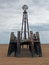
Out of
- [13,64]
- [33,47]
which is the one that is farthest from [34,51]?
[13,64]

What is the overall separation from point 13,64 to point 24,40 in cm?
680

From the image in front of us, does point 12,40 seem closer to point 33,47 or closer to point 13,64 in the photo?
point 33,47

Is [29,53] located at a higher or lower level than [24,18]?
lower

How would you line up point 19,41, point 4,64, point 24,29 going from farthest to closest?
point 24,29 → point 19,41 → point 4,64

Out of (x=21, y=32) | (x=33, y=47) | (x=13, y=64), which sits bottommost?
(x=13, y=64)

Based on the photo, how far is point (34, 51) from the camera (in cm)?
2783

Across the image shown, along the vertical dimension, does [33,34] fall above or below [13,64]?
above

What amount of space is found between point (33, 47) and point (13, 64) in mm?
7129

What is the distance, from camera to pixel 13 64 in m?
20.1

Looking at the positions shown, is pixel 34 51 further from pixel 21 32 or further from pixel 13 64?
pixel 13 64

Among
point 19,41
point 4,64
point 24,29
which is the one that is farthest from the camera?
point 24,29

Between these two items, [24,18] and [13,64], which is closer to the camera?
[13,64]

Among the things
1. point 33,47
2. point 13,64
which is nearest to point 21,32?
point 33,47

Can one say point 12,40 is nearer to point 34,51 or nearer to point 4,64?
point 34,51
